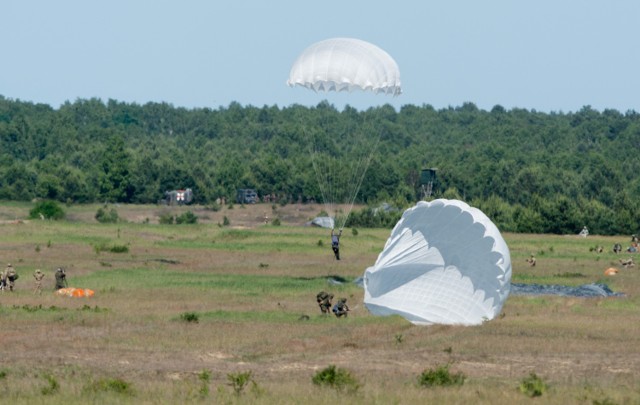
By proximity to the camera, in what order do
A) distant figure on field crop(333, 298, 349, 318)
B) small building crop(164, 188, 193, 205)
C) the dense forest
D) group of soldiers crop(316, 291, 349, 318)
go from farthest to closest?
1. small building crop(164, 188, 193, 205)
2. the dense forest
3. group of soldiers crop(316, 291, 349, 318)
4. distant figure on field crop(333, 298, 349, 318)

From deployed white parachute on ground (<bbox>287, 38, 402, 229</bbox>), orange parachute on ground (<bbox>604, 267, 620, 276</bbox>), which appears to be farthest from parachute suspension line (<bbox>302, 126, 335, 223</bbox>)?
orange parachute on ground (<bbox>604, 267, 620, 276</bbox>)

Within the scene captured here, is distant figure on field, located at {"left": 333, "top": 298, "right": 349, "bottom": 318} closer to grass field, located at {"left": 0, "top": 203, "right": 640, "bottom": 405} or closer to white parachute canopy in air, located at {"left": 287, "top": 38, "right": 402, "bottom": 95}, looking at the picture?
grass field, located at {"left": 0, "top": 203, "right": 640, "bottom": 405}

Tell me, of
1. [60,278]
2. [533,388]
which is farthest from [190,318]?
[533,388]

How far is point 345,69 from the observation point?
147ft

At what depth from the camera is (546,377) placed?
26.8 meters

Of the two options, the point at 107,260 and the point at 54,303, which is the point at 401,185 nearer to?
the point at 107,260

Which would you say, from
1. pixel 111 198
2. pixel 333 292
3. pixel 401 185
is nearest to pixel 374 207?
pixel 401 185

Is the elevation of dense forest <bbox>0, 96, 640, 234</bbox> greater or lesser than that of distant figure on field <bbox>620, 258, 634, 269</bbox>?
greater

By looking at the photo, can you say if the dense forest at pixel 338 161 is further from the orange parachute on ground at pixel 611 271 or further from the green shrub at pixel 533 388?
the green shrub at pixel 533 388

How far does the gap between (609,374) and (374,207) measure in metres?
86.2

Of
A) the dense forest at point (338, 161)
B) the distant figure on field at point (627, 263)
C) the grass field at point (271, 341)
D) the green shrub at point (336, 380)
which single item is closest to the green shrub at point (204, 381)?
the grass field at point (271, 341)

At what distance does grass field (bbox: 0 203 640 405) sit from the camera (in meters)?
23.6

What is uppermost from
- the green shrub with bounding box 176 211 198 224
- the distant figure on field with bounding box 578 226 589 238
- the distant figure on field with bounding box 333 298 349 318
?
the distant figure on field with bounding box 578 226 589 238

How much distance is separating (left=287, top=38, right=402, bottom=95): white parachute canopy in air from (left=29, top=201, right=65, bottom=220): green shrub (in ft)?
189
